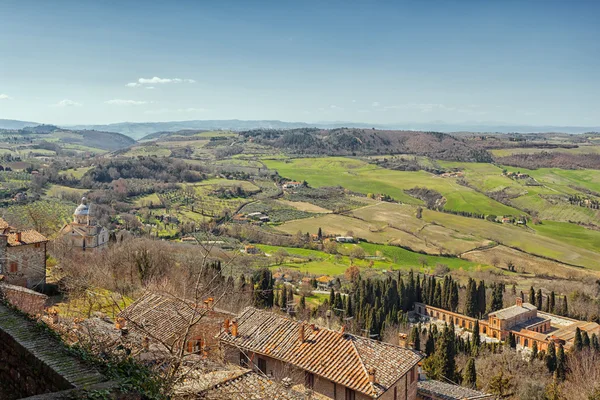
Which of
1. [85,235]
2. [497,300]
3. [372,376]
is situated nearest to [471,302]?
[497,300]

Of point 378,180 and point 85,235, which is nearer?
point 85,235

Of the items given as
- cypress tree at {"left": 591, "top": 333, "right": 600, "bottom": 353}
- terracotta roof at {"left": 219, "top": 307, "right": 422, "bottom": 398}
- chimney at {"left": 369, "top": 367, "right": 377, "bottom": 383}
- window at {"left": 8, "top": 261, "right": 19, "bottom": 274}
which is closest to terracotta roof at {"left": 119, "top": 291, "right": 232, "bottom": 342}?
terracotta roof at {"left": 219, "top": 307, "right": 422, "bottom": 398}

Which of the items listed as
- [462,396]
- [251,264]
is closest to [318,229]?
[251,264]

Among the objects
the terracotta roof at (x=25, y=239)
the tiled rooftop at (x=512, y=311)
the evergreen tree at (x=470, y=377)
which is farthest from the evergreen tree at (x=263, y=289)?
the tiled rooftop at (x=512, y=311)

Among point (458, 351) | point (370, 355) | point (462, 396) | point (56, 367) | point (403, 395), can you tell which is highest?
point (56, 367)

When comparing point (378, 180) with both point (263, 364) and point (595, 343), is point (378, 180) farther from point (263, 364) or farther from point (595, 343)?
point (263, 364)

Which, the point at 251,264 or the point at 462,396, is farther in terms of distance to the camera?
the point at 251,264

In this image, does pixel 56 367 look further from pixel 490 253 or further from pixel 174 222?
pixel 490 253
